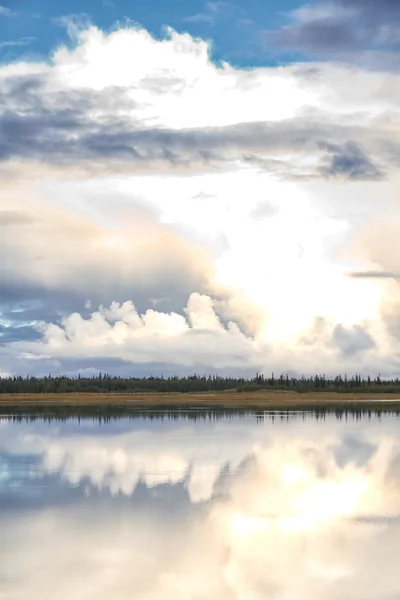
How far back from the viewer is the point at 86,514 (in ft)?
95.2

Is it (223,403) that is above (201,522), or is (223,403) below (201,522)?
above

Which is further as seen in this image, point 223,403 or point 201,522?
point 223,403

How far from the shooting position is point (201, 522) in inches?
1092

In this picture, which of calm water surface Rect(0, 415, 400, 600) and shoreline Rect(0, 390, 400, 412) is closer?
calm water surface Rect(0, 415, 400, 600)

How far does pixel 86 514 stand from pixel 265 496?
766 cm

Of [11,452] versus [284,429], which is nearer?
[11,452]

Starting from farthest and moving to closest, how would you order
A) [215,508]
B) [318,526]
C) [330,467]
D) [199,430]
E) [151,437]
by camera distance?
[199,430] → [151,437] → [330,467] → [215,508] → [318,526]

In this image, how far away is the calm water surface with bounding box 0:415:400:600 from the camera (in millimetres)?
20672

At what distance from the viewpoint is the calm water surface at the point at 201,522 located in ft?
67.8

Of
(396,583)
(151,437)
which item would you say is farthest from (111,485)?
(151,437)

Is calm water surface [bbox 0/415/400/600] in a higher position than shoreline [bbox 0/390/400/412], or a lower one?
lower

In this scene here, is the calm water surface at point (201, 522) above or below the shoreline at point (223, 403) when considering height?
below

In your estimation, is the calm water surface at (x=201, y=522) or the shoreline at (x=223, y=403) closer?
the calm water surface at (x=201, y=522)

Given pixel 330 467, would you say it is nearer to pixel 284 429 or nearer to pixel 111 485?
pixel 111 485
